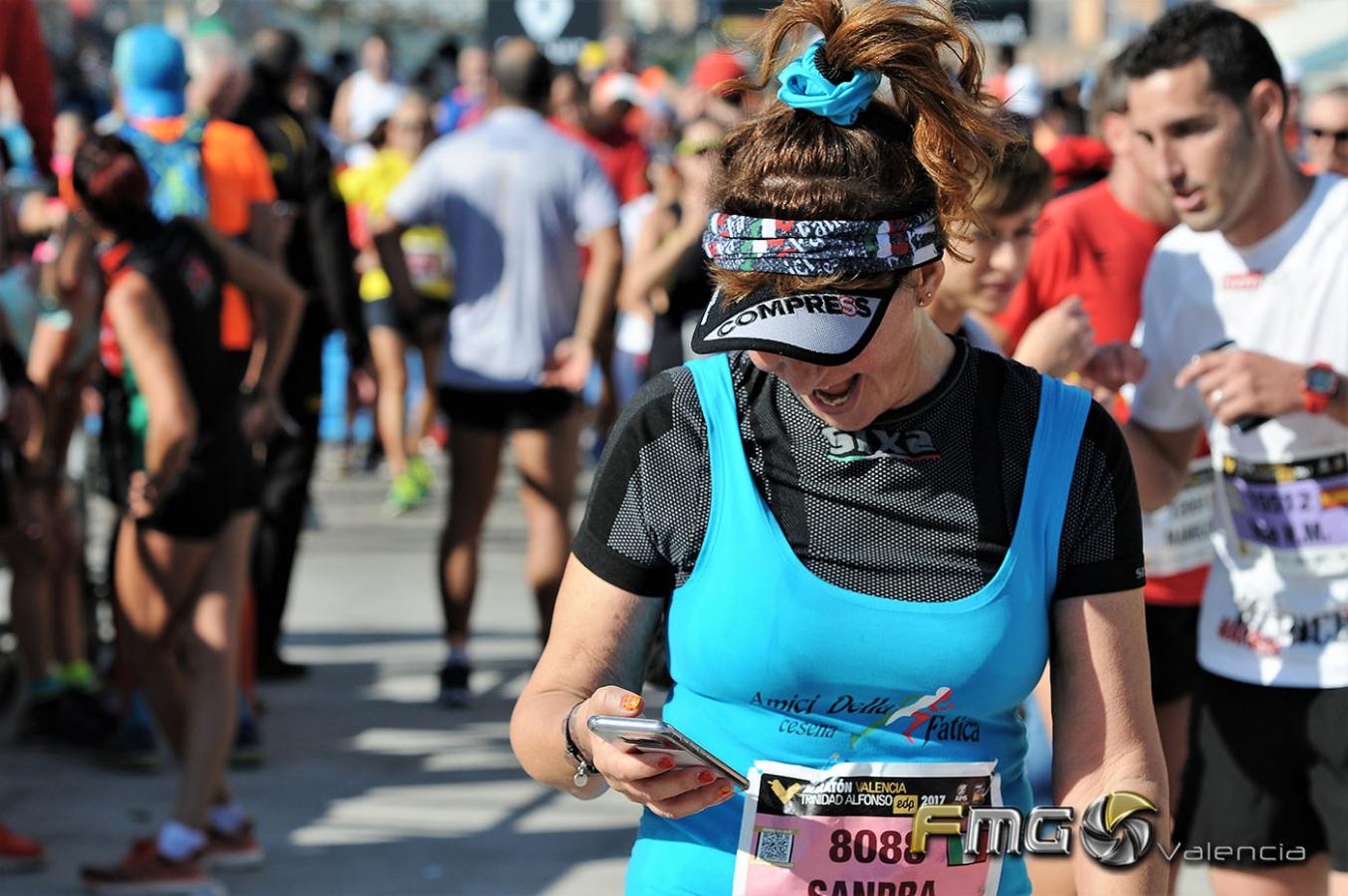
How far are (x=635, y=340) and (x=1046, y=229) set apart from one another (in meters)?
5.44

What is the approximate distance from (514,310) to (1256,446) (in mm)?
3770

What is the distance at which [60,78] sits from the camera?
14914 mm

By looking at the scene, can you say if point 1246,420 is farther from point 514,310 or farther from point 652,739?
point 514,310

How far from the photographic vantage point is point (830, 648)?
2146 millimetres

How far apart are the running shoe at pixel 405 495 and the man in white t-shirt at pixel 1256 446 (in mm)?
7420

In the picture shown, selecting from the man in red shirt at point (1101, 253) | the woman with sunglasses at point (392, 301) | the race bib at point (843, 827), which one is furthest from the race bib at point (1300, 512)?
the woman with sunglasses at point (392, 301)

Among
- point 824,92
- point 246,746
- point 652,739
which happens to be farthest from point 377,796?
point 824,92

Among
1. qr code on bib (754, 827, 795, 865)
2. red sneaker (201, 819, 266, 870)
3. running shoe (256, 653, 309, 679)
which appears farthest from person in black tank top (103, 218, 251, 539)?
qr code on bib (754, 827, 795, 865)

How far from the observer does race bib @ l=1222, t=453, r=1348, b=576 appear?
10.6 feet

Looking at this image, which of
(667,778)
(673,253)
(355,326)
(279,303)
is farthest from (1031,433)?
(355,326)

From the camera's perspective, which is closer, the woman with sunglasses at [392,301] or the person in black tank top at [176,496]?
the person in black tank top at [176,496]

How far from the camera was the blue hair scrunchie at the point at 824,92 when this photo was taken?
210cm

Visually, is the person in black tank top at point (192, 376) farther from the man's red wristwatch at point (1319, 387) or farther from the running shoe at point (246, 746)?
the man's red wristwatch at point (1319, 387)

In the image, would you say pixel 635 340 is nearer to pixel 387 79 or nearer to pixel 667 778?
pixel 387 79
